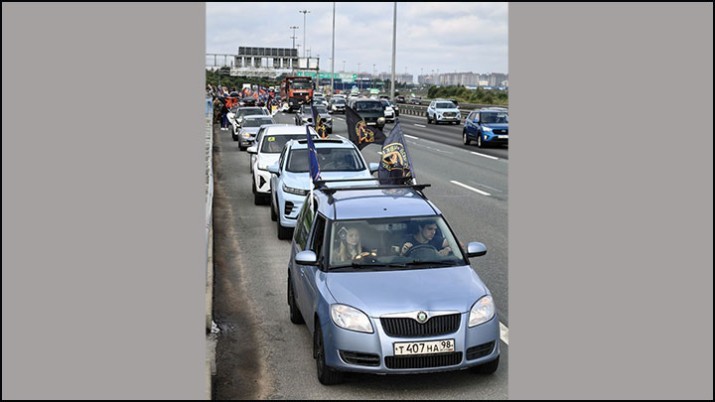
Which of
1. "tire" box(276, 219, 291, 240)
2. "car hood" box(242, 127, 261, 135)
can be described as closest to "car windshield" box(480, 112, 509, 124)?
"car hood" box(242, 127, 261, 135)

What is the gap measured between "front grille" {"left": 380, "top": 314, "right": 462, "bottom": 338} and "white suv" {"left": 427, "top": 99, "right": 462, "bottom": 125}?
5286cm

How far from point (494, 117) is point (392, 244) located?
31781 mm

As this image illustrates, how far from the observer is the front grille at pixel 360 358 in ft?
24.8

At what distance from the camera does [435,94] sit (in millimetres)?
122500

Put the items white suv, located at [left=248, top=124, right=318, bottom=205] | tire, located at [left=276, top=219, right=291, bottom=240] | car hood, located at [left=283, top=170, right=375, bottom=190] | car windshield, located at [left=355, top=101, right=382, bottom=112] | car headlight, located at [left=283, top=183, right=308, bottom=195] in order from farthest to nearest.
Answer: car windshield, located at [left=355, top=101, right=382, bottom=112] → white suv, located at [left=248, top=124, right=318, bottom=205] → car hood, located at [left=283, top=170, right=375, bottom=190] → car headlight, located at [left=283, top=183, right=308, bottom=195] → tire, located at [left=276, top=219, right=291, bottom=240]

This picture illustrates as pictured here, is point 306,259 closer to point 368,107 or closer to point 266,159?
point 266,159

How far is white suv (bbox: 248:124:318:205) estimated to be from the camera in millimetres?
19859

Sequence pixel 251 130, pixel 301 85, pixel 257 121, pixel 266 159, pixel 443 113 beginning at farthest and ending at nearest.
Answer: pixel 301 85, pixel 443 113, pixel 257 121, pixel 251 130, pixel 266 159

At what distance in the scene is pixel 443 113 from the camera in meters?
59.9

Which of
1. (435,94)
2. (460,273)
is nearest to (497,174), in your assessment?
(460,273)

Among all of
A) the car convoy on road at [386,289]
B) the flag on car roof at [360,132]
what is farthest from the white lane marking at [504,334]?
the flag on car roof at [360,132]

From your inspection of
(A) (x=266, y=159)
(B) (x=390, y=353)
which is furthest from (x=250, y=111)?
(B) (x=390, y=353)

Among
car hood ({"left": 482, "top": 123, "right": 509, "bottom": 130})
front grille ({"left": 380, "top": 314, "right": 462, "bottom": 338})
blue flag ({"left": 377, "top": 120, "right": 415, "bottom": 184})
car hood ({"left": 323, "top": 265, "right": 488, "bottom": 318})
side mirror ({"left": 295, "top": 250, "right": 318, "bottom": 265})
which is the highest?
car hood ({"left": 482, "top": 123, "right": 509, "bottom": 130})

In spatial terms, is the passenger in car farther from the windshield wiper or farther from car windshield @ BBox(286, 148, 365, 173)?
car windshield @ BBox(286, 148, 365, 173)
